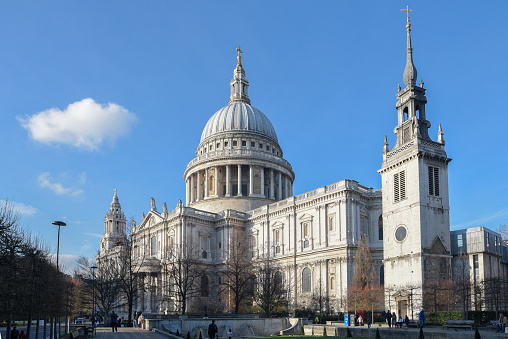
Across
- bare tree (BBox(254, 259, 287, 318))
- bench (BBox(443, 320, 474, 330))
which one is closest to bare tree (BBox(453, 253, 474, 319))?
bench (BBox(443, 320, 474, 330))

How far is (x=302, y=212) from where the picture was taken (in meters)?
78.9

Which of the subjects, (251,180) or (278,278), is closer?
(278,278)

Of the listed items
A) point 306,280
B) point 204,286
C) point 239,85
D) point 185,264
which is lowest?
point 204,286

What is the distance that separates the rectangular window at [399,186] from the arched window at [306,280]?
21836mm

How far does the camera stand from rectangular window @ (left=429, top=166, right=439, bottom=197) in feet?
184

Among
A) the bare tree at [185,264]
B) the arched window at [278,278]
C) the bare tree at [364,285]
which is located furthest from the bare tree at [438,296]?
the bare tree at [185,264]

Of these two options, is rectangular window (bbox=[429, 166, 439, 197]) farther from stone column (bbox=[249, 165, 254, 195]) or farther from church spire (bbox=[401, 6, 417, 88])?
stone column (bbox=[249, 165, 254, 195])

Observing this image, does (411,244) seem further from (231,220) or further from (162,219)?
(162,219)

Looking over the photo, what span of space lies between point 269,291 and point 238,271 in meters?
9.83

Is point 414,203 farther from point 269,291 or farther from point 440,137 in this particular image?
point 269,291

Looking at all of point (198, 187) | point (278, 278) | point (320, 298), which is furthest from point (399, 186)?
point (198, 187)

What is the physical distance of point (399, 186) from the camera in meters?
58.2

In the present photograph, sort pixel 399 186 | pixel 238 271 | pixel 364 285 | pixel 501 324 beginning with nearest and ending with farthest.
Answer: pixel 501 324, pixel 399 186, pixel 364 285, pixel 238 271

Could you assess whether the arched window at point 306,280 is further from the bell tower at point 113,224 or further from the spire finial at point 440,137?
the bell tower at point 113,224
